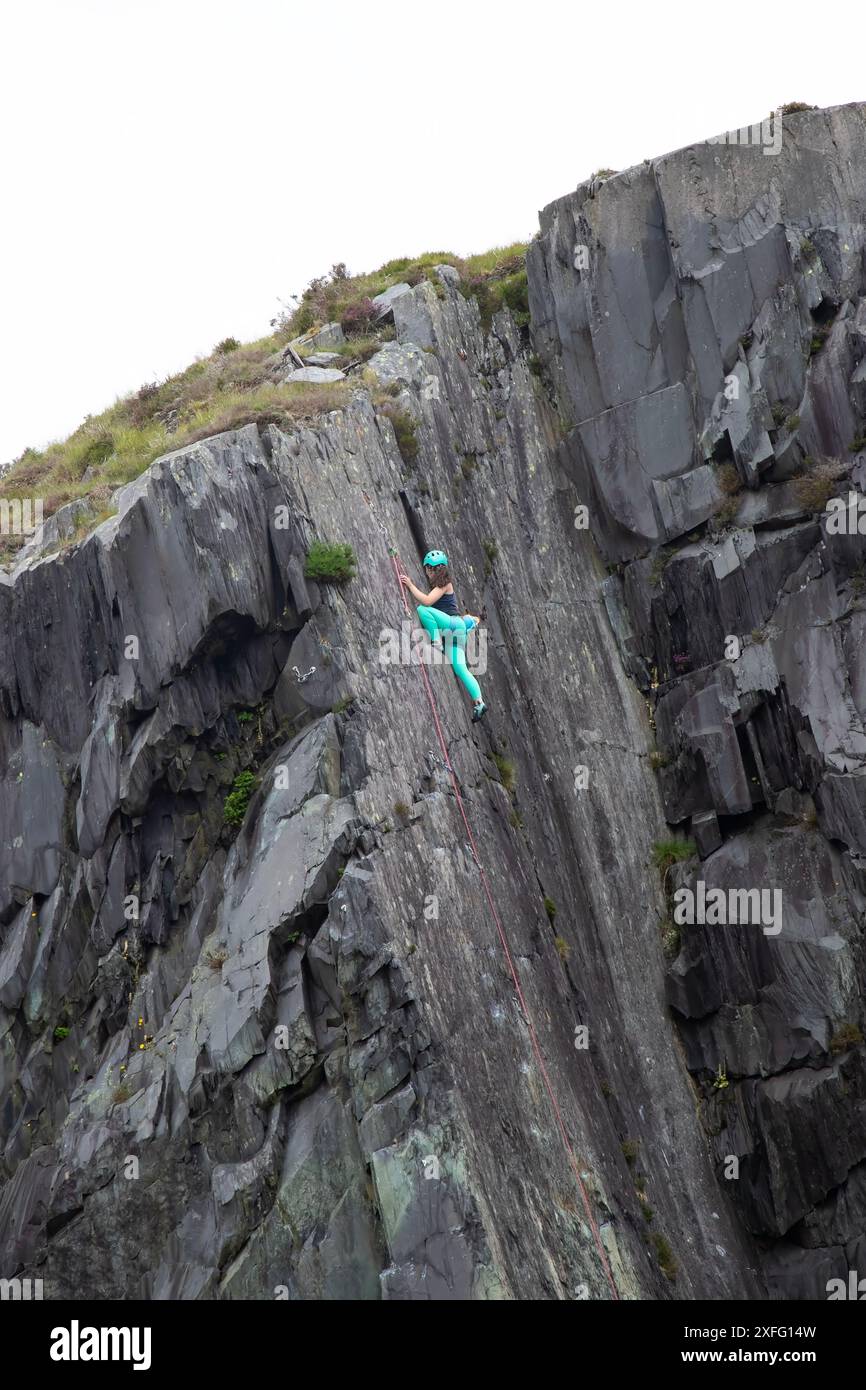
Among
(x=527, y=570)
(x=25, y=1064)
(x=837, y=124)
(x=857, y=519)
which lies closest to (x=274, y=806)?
(x=25, y=1064)

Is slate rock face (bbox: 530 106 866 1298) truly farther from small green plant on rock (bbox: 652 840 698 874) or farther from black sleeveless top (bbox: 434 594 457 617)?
black sleeveless top (bbox: 434 594 457 617)

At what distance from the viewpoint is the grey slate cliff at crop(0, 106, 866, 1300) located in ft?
74.9

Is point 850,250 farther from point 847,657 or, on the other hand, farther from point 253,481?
point 253,481

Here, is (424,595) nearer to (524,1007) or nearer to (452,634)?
(452,634)

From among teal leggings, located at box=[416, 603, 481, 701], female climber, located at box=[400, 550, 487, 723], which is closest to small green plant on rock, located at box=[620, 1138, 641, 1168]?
female climber, located at box=[400, 550, 487, 723]

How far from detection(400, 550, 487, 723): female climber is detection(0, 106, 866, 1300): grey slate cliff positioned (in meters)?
0.48

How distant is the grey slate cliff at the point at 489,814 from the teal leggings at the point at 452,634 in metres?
0.49

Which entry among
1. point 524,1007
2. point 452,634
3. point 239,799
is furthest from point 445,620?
point 524,1007

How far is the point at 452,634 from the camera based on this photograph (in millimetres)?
→ 27906

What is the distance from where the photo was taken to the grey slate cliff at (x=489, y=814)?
22844 mm

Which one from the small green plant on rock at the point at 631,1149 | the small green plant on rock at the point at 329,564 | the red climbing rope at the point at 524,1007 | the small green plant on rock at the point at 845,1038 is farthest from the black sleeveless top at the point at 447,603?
the small green plant on rock at the point at 845,1038

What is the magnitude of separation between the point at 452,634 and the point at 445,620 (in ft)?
1.78

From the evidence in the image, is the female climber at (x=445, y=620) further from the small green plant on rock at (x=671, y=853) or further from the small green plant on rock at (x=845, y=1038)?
the small green plant on rock at (x=845, y=1038)

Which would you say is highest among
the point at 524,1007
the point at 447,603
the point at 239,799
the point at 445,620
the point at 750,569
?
the point at 447,603
